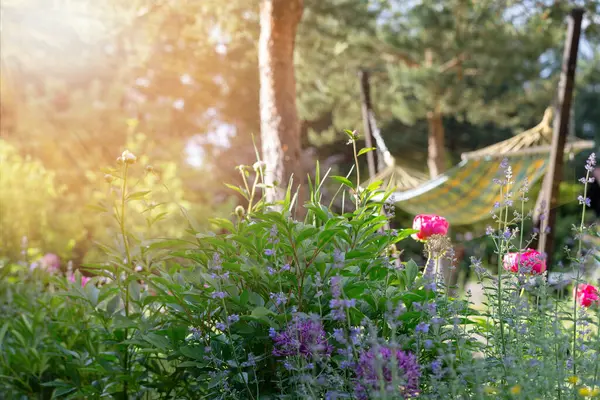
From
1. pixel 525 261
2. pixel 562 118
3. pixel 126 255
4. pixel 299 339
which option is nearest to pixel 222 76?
pixel 562 118

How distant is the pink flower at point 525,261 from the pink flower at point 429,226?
303 mm

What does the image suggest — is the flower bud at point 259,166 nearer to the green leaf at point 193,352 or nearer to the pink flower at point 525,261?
the green leaf at point 193,352

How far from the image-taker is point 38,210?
4395 mm

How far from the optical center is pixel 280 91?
417 cm

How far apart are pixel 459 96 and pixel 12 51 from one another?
6176 millimetres

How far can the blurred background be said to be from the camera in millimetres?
7930

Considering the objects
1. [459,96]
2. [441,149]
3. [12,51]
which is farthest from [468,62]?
[12,51]

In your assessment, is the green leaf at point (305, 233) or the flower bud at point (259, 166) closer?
the green leaf at point (305, 233)

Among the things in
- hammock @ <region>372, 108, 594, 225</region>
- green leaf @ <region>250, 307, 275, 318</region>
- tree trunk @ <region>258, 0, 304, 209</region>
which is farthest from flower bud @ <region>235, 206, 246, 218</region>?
hammock @ <region>372, 108, 594, 225</region>

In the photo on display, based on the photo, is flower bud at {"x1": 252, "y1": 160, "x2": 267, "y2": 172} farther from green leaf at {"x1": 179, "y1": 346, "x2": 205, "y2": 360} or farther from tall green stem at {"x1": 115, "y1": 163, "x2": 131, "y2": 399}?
green leaf at {"x1": 179, "y1": 346, "x2": 205, "y2": 360}

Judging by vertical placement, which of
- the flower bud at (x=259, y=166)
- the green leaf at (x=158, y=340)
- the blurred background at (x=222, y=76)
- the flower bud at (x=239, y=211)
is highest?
the blurred background at (x=222, y=76)

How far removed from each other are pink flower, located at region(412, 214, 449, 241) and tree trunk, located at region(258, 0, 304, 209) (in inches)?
76.9

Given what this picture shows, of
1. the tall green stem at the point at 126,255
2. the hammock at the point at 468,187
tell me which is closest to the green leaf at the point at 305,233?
the tall green stem at the point at 126,255

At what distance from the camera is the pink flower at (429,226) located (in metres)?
1.98
